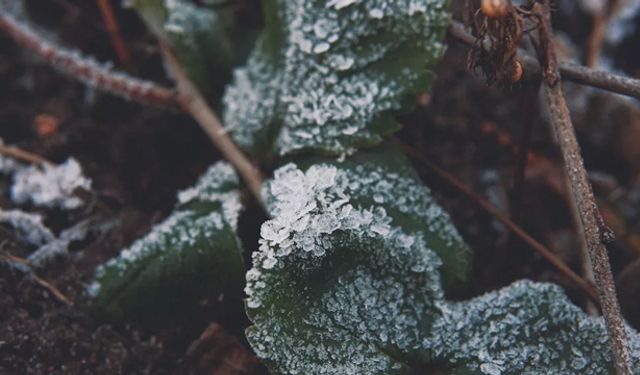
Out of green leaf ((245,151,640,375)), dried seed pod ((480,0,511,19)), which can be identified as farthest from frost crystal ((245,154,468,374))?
dried seed pod ((480,0,511,19))

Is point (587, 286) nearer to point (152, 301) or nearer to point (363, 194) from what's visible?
→ point (363, 194)

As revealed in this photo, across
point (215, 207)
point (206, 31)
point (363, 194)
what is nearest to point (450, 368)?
point (363, 194)

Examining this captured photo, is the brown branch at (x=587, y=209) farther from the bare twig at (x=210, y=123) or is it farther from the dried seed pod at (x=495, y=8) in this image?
the bare twig at (x=210, y=123)

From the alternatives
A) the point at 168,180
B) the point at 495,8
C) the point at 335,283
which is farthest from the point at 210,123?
the point at 495,8

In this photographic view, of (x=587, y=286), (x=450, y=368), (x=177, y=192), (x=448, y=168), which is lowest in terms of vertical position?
(x=450, y=368)

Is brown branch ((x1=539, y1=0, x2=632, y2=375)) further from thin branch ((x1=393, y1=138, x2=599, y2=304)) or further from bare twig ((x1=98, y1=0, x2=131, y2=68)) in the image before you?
bare twig ((x1=98, y1=0, x2=131, y2=68))

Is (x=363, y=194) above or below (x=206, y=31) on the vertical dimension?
below

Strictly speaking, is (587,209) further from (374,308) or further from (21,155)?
(21,155)
